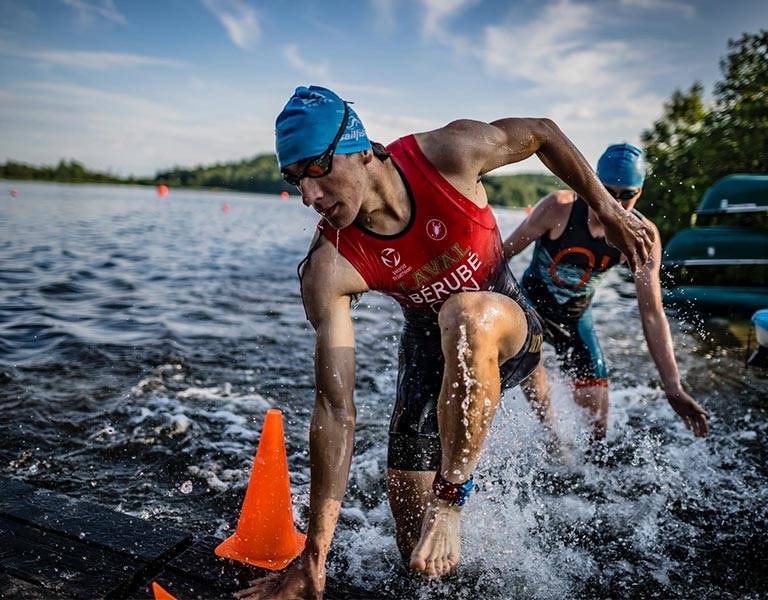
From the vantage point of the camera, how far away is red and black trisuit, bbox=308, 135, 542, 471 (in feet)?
9.61

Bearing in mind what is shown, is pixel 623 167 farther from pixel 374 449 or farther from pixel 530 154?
pixel 374 449

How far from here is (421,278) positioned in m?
3.07

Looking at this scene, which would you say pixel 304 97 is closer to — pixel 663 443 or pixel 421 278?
pixel 421 278

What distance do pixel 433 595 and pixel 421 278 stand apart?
151cm

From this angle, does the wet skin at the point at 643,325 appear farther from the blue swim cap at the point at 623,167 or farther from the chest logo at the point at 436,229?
the chest logo at the point at 436,229

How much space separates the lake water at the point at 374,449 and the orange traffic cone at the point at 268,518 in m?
0.34

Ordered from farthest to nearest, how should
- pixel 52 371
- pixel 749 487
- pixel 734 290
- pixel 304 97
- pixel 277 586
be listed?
pixel 734 290 → pixel 52 371 → pixel 749 487 → pixel 304 97 → pixel 277 586

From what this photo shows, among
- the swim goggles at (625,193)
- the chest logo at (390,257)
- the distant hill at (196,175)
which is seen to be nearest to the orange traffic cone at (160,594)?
the chest logo at (390,257)

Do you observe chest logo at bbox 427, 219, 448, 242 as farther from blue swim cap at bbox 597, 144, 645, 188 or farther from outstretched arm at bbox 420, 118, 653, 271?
blue swim cap at bbox 597, 144, 645, 188

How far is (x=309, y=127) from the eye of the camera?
2.56m

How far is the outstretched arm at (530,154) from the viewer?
2994mm

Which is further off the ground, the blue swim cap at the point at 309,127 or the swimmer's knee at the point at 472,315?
the blue swim cap at the point at 309,127

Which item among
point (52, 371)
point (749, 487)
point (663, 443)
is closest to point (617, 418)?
point (663, 443)

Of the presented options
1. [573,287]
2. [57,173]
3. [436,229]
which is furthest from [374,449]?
[57,173]
